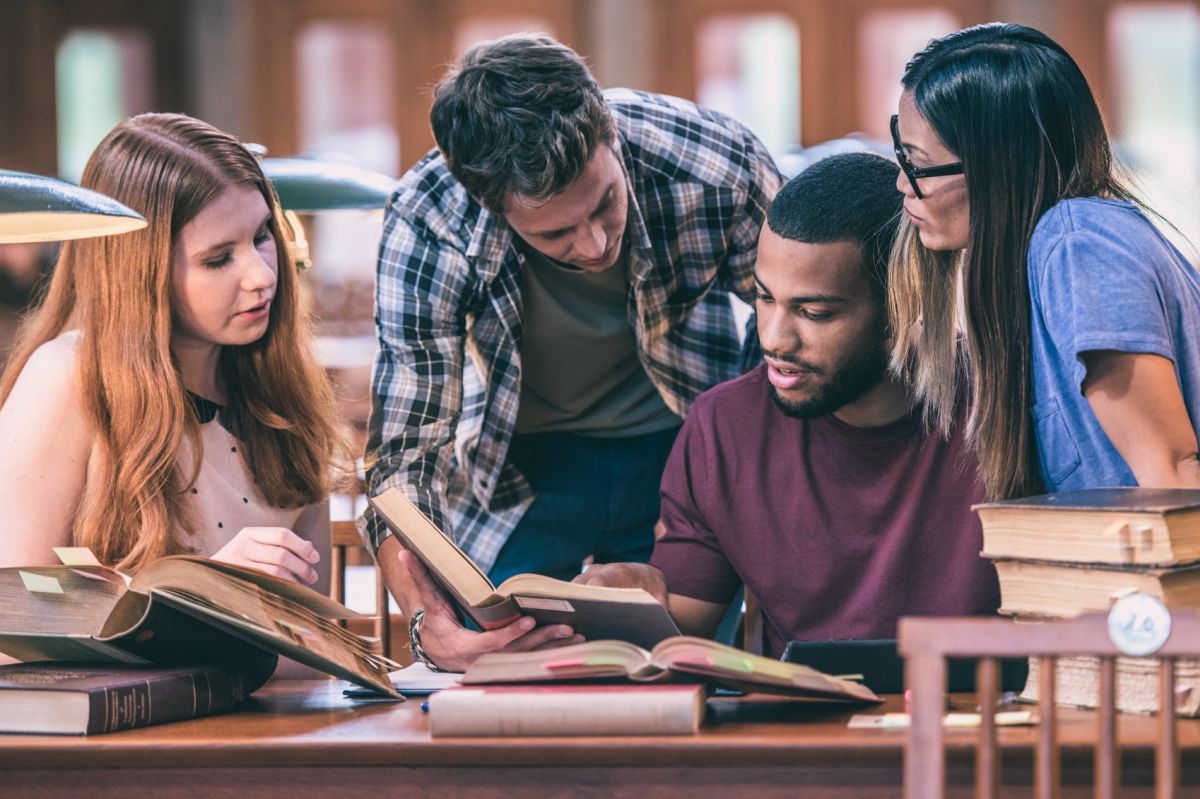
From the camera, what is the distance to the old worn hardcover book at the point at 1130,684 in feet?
3.94

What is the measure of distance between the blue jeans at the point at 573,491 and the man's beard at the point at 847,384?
645mm

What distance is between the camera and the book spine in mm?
1244

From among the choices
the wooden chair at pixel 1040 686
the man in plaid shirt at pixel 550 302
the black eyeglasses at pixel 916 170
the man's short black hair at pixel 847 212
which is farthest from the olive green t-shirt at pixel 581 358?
the wooden chair at pixel 1040 686

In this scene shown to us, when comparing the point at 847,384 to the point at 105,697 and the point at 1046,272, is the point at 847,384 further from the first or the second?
the point at 105,697

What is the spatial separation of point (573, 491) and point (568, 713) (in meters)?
1.28

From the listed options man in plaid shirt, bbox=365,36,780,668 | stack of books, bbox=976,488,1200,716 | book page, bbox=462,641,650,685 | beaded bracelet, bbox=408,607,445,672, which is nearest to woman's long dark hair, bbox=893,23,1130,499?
stack of books, bbox=976,488,1200,716

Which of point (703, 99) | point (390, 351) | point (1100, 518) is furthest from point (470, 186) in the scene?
point (703, 99)

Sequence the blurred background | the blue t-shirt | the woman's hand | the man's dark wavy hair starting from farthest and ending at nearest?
the blurred background
the man's dark wavy hair
the woman's hand
the blue t-shirt

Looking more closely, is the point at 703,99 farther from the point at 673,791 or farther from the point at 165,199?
the point at 673,791

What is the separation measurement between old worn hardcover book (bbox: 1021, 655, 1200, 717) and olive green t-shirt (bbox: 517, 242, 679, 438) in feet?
3.93

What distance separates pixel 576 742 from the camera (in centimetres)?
115

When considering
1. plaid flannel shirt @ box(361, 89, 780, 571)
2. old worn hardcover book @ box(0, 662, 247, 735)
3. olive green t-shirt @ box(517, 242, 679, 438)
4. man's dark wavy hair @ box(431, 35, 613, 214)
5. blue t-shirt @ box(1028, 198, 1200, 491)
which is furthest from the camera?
olive green t-shirt @ box(517, 242, 679, 438)

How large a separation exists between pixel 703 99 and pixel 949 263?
558cm

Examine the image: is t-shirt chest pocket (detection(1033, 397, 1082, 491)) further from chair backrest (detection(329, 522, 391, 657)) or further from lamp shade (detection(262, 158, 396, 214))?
lamp shade (detection(262, 158, 396, 214))
